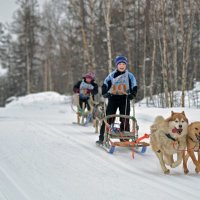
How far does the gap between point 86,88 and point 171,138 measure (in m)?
5.38

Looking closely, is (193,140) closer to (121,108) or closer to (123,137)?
(123,137)

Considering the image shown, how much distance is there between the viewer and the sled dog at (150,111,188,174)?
188 inches

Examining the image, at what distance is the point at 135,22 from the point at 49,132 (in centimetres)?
1360

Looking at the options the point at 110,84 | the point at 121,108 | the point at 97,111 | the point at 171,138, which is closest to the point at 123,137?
the point at 121,108

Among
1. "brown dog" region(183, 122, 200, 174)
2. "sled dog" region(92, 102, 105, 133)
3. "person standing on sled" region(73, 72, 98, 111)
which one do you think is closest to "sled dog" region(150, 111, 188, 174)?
"brown dog" region(183, 122, 200, 174)

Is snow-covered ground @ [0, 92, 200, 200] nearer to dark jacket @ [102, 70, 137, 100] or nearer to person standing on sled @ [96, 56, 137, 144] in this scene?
person standing on sled @ [96, 56, 137, 144]

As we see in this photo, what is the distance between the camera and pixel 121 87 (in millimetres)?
6668

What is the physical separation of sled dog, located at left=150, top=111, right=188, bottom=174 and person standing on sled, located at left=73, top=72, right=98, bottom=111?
484cm

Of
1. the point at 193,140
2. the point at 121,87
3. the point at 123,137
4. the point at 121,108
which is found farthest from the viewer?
the point at 121,108

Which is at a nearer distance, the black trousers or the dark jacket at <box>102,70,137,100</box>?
the dark jacket at <box>102,70,137,100</box>

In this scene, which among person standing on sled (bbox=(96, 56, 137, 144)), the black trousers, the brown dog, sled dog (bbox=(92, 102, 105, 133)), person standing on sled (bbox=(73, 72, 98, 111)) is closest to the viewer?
the brown dog

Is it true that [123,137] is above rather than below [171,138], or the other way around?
Answer: below

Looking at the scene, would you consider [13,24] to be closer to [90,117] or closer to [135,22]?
[135,22]

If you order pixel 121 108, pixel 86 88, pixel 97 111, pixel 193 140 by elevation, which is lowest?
pixel 193 140
